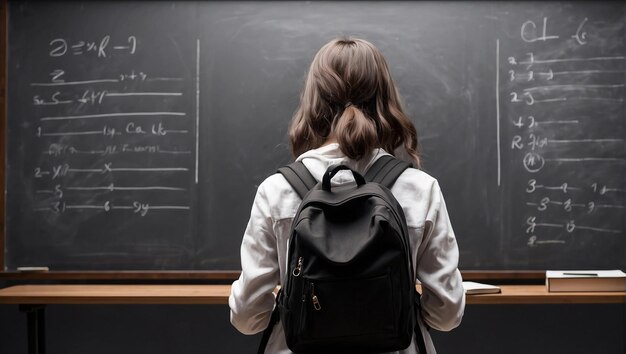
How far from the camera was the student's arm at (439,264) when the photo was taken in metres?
1.36

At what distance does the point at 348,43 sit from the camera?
1448 mm

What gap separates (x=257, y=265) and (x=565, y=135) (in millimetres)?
1997

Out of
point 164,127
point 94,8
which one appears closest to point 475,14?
point 164,127

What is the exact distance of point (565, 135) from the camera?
115 inches

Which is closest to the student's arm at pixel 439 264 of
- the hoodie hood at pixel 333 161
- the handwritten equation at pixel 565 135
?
the hoodie hood at pixel 333 161

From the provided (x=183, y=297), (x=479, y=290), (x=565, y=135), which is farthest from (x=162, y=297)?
(x=565, y=135)

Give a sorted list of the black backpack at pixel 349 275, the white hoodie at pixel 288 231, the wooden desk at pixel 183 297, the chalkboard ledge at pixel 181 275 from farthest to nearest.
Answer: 1. the chalkboard ledge at pixel 181 275
2. the wooden desk at pixel 183 297
3. the white hoodie at pixel 288 231
4. the black backpack at pixel 349 275

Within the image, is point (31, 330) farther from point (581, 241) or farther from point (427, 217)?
point (581, 241)

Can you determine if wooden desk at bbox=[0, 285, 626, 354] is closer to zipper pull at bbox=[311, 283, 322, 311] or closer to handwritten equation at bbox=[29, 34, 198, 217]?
handwritten equation at bbox=[29, 34, 198, 217]

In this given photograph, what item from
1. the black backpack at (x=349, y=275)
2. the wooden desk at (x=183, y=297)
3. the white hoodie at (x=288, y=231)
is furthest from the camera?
the wooden desk at (x=183, y=297)

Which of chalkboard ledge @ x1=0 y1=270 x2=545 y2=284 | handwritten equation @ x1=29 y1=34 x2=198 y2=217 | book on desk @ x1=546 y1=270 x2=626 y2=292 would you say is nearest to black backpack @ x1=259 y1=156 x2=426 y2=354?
book on desk @ x1=546 y1=270 x2=626 y2=292

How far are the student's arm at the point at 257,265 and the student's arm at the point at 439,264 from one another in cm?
31

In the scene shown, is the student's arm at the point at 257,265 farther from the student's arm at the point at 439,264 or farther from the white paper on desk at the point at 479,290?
the white paper on desk at the point at 479,290

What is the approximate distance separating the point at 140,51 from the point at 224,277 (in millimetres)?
1065
